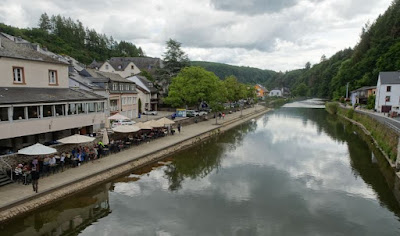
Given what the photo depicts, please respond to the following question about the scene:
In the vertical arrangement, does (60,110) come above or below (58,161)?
above

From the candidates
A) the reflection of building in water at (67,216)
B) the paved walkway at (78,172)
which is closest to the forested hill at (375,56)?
the paved walkway at (78,172)

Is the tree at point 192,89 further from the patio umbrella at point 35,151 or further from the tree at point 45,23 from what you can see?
the tree at point 45,23

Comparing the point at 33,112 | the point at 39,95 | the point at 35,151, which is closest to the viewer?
the point at 35,151

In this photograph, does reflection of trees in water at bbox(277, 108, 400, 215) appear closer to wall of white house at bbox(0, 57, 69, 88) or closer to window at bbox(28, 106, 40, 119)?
window at bbox(28, 106, 40, 119)

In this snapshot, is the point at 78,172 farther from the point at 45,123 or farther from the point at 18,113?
the point at 18,113

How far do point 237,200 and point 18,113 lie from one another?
48.4 ft

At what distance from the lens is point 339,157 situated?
25.7 m

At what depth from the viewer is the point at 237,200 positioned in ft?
50.8

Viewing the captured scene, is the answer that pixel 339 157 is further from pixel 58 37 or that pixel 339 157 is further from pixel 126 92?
pixel 58 37

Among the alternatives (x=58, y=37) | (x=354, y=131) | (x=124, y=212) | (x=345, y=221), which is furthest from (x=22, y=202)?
(x=58, y=37)

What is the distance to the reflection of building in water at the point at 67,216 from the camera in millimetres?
12039

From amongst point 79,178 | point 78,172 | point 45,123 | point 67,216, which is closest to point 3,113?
point 45,123

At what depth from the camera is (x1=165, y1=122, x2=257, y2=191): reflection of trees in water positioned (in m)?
20.1

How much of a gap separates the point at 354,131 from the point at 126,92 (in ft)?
116
